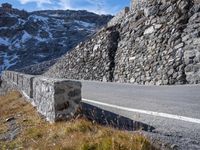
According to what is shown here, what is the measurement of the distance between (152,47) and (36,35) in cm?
11006

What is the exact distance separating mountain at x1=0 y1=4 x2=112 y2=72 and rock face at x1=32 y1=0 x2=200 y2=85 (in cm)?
6729

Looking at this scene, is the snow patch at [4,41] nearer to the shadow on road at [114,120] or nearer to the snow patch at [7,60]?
the snow patch at [7,60]

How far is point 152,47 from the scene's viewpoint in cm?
1673

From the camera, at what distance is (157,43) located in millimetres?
16406

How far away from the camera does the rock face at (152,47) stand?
1403 cm

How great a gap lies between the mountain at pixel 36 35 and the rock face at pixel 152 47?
6729cm

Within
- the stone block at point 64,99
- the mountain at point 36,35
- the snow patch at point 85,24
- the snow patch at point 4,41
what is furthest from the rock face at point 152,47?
the snow patch at point 85,24

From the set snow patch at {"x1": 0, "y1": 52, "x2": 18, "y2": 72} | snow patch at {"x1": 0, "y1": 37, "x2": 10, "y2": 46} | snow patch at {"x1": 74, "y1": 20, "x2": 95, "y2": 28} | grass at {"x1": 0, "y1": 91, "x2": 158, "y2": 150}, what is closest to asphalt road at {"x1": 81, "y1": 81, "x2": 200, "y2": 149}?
grass at {"x1": 0, "y1": 91, "x2": 158, "y2": 150}

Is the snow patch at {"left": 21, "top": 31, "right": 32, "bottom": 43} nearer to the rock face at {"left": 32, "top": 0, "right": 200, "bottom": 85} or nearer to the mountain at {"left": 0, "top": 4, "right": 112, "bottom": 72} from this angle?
the mountain at {"left": 0, "top": 4, "right": 112, "bottom": 72}

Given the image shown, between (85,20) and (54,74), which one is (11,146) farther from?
(85,20)

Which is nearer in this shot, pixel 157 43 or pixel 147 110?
pixel 147 110

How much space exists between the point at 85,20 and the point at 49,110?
515 ft

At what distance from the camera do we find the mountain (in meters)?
98.0

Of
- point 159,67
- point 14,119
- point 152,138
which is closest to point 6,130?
point 14,119
